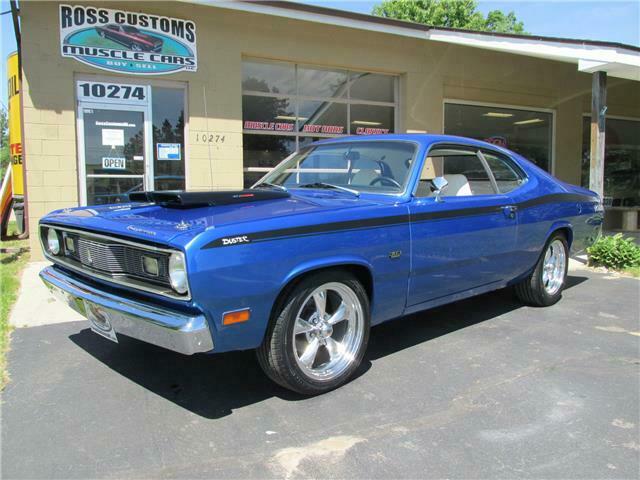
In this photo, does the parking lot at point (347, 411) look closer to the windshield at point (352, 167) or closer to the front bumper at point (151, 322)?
the front bumper at point (151, 322)

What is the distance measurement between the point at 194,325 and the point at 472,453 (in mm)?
1557

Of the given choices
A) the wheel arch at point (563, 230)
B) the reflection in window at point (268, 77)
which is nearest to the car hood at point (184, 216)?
the wheel arch at point (563, 230)

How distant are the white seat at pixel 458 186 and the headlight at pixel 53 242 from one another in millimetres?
3098

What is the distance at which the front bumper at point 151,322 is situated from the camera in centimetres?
258

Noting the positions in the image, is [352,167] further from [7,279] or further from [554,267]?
[7,279]

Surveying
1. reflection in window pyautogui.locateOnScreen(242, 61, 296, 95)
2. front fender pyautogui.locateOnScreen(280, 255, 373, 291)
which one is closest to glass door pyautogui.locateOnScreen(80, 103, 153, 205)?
reflection in window pyautogui.locateOnScreen(242, 61, 296, 95)

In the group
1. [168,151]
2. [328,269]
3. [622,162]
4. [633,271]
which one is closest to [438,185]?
[328,269]

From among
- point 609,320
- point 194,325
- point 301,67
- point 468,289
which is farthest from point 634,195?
point 194,325

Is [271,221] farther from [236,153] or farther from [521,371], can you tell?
[236,153]

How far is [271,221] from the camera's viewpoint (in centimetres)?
286

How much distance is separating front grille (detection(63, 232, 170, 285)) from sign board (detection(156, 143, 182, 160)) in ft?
16.8

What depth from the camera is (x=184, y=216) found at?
304 cm

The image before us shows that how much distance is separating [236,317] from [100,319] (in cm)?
101

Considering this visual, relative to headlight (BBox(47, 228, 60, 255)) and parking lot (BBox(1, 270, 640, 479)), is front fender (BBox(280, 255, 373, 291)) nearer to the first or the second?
parking lot (BBox(1, 270, 640, 479))
